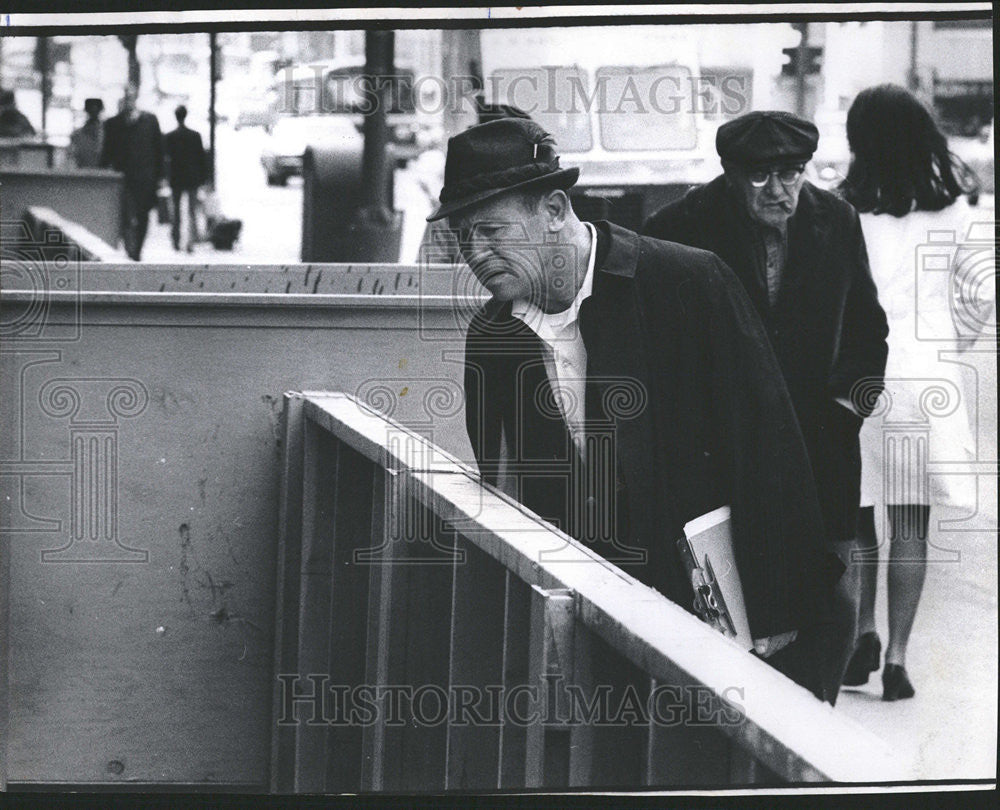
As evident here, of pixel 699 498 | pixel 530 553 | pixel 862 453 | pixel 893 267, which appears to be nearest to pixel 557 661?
pixel 530 553

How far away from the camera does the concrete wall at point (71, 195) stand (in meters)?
3.33

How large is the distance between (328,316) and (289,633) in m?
0.74

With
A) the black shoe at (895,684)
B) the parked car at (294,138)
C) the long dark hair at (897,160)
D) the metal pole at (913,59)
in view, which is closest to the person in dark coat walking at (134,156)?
the parked car at (294,138)

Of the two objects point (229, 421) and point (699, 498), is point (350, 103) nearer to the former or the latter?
point (229, 421)

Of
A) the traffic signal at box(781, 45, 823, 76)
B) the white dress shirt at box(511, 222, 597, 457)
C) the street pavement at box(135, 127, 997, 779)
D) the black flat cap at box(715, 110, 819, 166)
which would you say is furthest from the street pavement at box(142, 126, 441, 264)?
the traffic signal at box(781, 45, 823, 76)

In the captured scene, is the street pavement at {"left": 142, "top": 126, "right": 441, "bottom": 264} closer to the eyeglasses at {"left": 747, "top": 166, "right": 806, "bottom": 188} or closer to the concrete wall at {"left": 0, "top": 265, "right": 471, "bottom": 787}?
the concrete wall at {"left": 0, "top": 265, "right": 471, "bottom": 787}

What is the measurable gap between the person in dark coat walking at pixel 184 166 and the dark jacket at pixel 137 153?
0.09 ft

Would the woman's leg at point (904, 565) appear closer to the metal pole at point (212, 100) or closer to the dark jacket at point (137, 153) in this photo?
the metal pole at point (212, 100)

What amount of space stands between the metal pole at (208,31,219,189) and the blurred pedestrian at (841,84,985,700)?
4.33 ft

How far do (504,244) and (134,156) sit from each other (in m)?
0.80

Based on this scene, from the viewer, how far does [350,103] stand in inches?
133

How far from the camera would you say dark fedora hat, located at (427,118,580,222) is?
10.8 feet

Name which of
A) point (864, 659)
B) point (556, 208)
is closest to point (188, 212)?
point (556, 208)

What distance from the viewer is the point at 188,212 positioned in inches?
133
